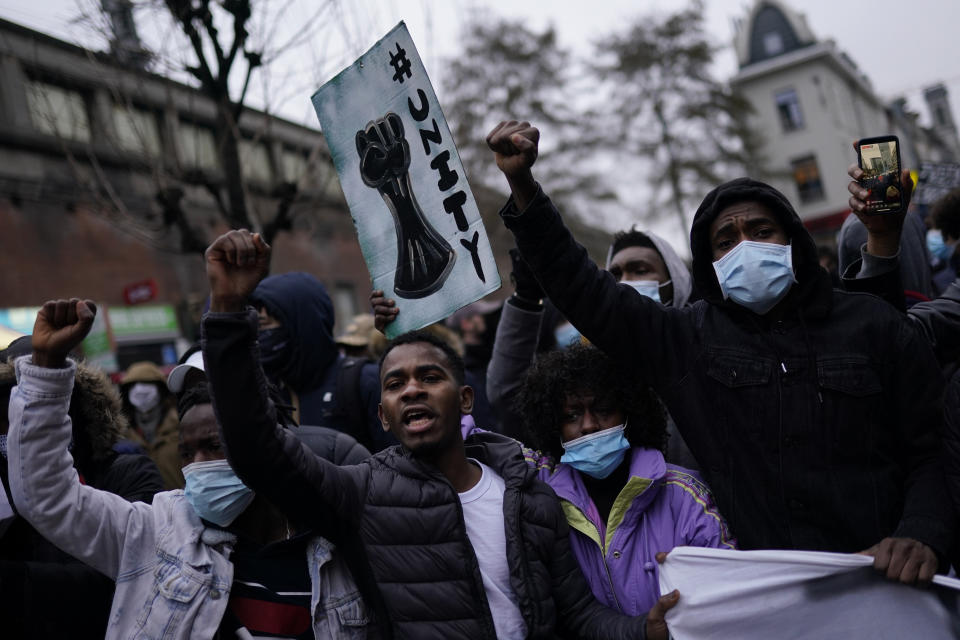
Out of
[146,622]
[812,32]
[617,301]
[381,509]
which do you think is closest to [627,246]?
[617,301]

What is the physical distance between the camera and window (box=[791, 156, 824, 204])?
118 ft

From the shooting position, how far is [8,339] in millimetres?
3039

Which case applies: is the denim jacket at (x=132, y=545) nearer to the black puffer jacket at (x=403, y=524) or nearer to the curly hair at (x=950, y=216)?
the black puffer jacket at (x=403, y=524)

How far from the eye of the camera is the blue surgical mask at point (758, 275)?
2275 millimetres

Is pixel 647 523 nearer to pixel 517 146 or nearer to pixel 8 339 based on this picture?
pixel 517 146

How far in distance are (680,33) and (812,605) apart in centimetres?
2532

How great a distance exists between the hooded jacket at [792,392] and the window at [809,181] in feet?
121

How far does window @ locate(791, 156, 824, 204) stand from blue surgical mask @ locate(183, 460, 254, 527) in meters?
37.4

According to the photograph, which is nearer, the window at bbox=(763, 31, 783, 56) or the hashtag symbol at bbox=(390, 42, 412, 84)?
the hashtag symbol at bbox=(390, 42, 412, 84)

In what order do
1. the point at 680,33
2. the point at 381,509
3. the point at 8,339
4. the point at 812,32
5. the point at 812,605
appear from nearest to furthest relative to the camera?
1. the point at 812,605
2. the point at 381,509
3. the point at 8,339
4. the point at 680,33
5. the point at 812,32

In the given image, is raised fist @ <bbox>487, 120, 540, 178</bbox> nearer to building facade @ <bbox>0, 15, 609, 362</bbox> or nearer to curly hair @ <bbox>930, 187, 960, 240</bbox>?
curly hair @ <bbox>930, 187, 960, 240</bbox>

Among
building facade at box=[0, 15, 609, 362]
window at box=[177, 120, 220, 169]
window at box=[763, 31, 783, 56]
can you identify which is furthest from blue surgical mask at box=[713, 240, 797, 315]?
window at box=[763, 31, 783, 56]

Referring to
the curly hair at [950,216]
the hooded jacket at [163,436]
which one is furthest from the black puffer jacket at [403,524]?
the curly hair at [950,216]

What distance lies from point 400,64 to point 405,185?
39cm
